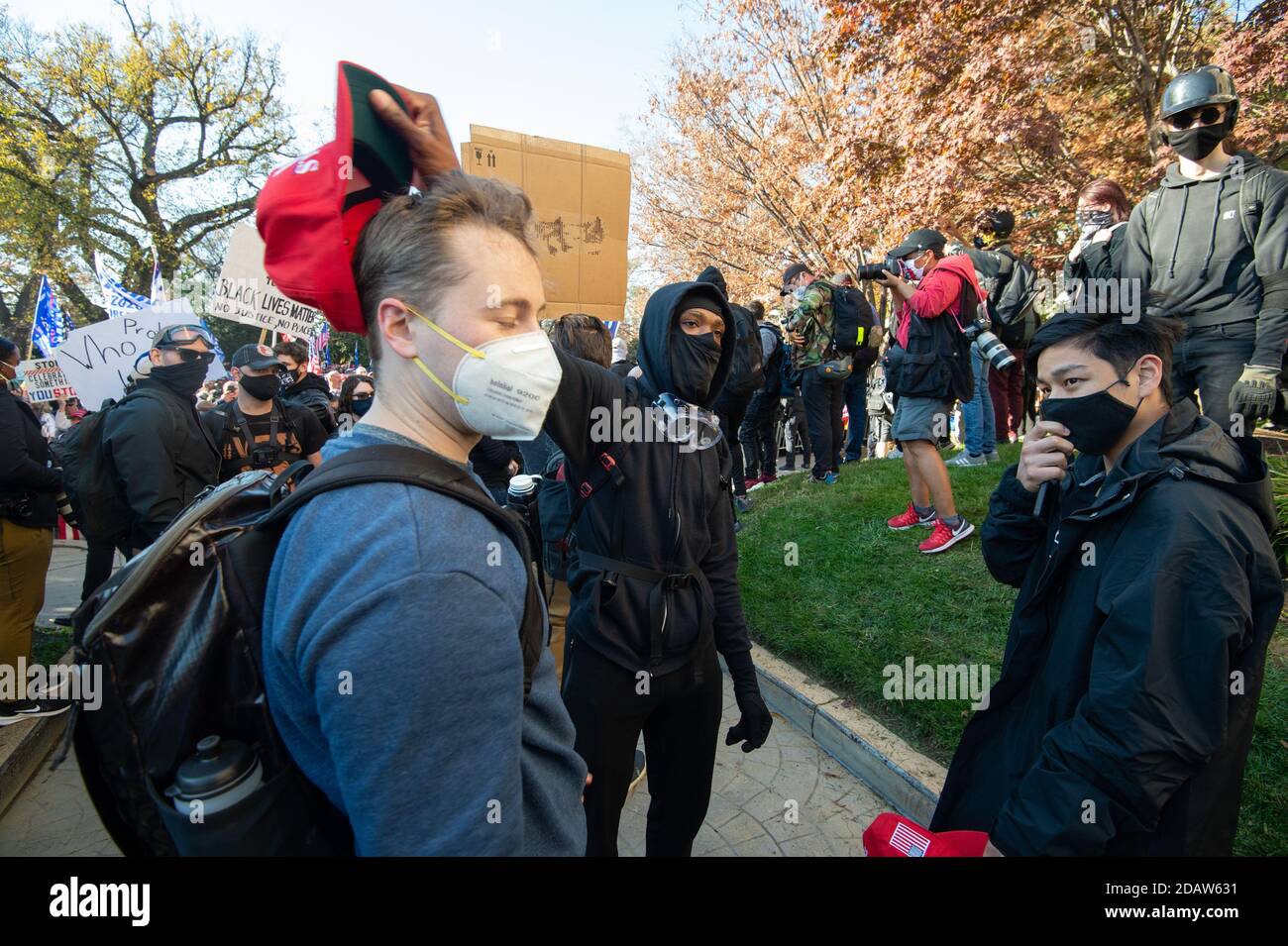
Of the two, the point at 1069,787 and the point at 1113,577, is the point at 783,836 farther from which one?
the point at 1113,577

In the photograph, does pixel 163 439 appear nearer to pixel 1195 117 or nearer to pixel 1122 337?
pixel 1122 337

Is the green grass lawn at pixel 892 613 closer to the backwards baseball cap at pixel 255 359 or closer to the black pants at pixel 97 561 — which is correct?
the backwards baseball cap at pixel 255 359

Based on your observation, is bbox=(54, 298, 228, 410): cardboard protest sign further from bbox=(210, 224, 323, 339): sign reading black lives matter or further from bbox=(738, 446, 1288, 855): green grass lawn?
bbox=(738, 446, 1288, 855): green grass lawn

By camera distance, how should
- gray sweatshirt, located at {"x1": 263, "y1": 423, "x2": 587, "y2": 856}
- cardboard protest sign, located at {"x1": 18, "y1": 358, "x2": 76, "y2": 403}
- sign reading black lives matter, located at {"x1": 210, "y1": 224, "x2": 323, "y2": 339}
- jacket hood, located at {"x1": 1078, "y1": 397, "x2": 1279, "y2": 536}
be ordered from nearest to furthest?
1. gray sweatshirt, located at {"x1": 263, "y1": 423, "x2": 587, "y2": 856}
2. jacket hood, located at {"x1": 1078, "y1": 397, "x2": 1279, "y2": 536}
3. sign reading black lives matter, located at {"x1": 210, "y1": 224, "x2": 323, "y2": 339}
4. cardboard protest sign, located at {"x1": 18, "y1": 358, "x2": 76, "y2": 403}

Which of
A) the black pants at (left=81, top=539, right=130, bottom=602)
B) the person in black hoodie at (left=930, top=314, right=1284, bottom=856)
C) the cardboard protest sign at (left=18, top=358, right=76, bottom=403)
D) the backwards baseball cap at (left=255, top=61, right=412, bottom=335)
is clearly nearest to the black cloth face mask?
the person in black hoodie at (left=930, top=314, right=1284, bottom=856)

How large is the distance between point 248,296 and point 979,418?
741cm

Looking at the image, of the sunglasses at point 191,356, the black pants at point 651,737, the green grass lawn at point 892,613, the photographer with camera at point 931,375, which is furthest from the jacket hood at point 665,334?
the sunglasses at point 191,356

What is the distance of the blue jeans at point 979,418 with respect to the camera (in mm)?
7020

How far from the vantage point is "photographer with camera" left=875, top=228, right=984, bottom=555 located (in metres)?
4.95

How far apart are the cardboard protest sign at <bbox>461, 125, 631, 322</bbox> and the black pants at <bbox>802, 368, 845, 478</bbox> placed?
3.61 meters

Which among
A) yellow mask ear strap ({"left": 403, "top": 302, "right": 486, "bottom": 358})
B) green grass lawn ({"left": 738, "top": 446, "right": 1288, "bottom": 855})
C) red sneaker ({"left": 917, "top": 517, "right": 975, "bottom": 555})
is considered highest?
yellow mask ear strap ({"left": 403, "top": 302, "right": 486, "bottom": 358})

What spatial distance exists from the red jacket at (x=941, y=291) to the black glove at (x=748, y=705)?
3.85 m

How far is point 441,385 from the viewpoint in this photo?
1118 mm

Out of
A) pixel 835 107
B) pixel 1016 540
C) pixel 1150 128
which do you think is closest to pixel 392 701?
pixel 1016 540
